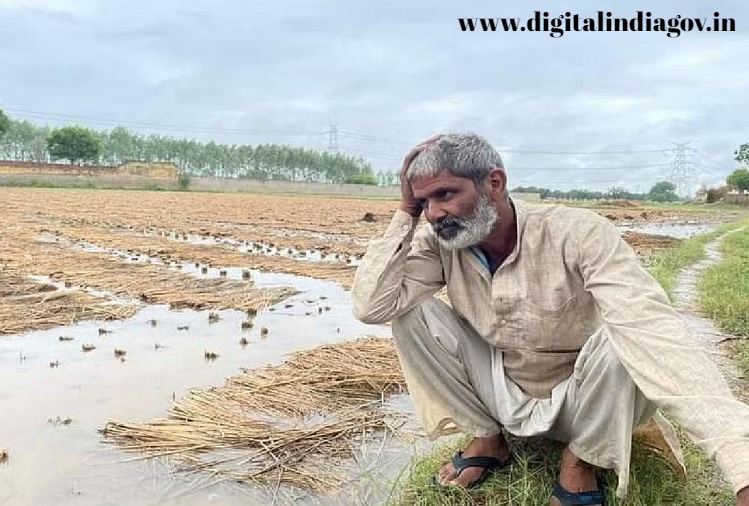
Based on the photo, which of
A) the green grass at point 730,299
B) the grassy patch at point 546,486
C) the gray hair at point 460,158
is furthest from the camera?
the green grass at point 730,299

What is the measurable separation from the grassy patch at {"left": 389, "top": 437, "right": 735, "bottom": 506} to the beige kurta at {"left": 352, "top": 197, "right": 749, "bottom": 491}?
1.13 feet

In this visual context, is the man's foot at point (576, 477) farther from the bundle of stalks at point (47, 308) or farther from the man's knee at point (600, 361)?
the bundle of stalks at point (47, 308)

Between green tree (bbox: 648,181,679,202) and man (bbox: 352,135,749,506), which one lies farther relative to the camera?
green tree (bbox: 648,181,679,202)

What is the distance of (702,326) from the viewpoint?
20.4 feet

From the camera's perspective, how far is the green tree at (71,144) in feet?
202

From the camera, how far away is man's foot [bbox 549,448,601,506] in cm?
256

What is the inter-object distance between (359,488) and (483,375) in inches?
27.4

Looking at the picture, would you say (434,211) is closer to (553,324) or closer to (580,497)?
(553,324)

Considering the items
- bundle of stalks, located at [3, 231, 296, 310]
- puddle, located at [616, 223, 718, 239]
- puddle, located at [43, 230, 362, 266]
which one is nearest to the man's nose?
bundle of stalks, located at [3, 231, 296, 310]

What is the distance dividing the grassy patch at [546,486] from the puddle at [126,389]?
25cm

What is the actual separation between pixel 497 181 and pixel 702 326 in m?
4.40

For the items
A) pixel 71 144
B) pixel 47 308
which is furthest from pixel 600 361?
pixel 71 144

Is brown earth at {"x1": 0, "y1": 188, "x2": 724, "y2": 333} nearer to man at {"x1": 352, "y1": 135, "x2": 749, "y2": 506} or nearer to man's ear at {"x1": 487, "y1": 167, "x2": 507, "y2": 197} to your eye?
man at {"x1": 352, "y1": 135, "x2": 749, "y2": 506}

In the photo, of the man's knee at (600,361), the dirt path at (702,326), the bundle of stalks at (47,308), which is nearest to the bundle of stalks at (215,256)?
the bundle of stalks at (47,308)
